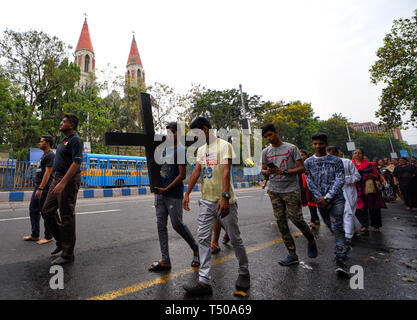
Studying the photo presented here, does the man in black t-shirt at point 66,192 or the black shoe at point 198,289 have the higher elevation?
the man in black t-shirt at point 66,192

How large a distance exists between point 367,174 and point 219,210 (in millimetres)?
4404

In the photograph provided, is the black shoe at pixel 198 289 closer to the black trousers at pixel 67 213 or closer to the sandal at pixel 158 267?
the sandal at pixel 158 267

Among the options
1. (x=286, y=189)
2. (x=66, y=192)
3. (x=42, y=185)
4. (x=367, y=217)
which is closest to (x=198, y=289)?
(x=286, y=189)

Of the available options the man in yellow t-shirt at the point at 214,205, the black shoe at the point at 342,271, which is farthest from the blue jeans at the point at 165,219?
the black shoe at the point at 342,271

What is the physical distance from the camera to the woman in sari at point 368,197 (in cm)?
505

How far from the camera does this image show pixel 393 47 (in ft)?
43.2

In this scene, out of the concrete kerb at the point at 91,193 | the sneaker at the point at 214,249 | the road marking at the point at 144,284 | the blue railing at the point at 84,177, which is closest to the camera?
the road marking at the point at 144,284

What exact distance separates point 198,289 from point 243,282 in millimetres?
461

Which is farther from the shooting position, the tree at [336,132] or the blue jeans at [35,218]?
the tree at [336,132]

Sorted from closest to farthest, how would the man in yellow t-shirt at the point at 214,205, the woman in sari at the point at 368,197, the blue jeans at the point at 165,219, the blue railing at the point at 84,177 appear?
the man in yellow t-shirt at the point at 214,205 < the blue jeans at the point at 165,219 < the woman in sari at the point at 368,197 < the blue railing at the point at 84,177

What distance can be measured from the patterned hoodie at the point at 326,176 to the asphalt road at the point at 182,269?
92 centimetres

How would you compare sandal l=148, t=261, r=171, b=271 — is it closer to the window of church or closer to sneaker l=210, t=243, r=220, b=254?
sneaker l=210, t=243, r=220, b=254

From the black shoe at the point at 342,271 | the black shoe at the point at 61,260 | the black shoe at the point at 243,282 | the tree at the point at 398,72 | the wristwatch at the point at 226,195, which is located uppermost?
the tree at the point at 398,72

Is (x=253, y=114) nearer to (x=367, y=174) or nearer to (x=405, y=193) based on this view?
(x=405, y=193)
